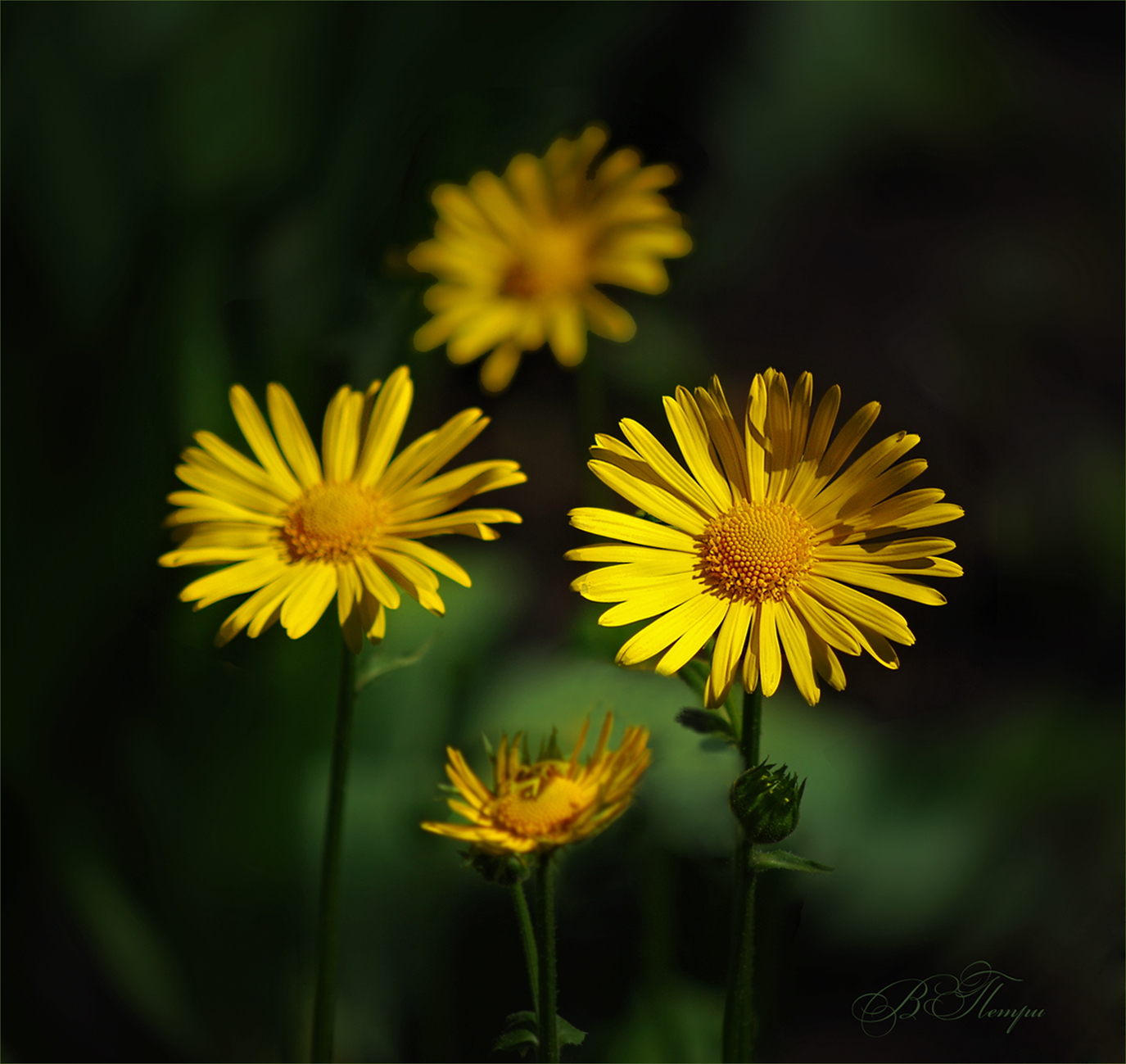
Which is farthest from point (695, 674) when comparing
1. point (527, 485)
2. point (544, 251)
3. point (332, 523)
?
point (544, 251)

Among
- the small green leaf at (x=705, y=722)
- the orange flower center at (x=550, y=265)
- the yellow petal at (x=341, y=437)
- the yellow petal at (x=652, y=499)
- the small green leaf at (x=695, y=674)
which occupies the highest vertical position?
the orange flower center at (x=550, y=265)

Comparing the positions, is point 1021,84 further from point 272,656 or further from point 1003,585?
point 272,656

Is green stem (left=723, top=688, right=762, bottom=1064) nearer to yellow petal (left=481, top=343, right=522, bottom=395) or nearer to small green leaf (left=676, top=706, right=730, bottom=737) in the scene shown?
small green leaf (left=676, top=706, right=730, bottom=737)

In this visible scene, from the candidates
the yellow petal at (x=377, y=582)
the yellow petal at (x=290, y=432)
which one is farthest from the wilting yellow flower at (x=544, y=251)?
the yellow petal at (x=377, y=582)

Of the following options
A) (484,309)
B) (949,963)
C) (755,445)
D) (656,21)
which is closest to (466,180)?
(484,309)

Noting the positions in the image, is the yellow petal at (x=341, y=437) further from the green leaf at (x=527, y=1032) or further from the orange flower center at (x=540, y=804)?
the green leaf at (x=527, y=1032)
